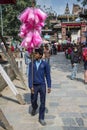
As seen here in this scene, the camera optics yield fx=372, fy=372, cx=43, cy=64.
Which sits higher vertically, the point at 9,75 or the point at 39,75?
the point at 39,75

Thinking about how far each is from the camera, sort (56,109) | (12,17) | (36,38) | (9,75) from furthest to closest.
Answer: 1. (12,17)
2. (9,75)
3. (56,109)
4. (36,38)

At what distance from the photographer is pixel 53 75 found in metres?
17.1

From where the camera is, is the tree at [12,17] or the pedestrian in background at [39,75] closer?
the pedestrian in background at [39,75]

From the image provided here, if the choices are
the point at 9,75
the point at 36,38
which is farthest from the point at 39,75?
the point at 9,75

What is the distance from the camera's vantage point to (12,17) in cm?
4659

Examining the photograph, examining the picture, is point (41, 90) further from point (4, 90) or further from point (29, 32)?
point (4, 90)

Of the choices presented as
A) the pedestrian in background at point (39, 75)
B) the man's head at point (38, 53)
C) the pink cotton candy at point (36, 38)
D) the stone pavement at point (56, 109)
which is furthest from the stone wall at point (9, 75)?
the pink cotton candy at point (36, 38)

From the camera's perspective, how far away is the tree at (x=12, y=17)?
153 ft

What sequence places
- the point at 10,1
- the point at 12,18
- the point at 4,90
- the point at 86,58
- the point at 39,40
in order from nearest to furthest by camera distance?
the point at 39,40
the point at 10,1
the point at 4,90
the point at 86,58
the point at 12,18

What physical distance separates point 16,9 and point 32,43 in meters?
40.2

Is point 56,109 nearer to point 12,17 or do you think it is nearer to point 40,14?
point 40,14

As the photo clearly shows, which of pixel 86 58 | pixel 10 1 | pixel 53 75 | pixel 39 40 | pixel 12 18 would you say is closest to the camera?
pixel 39 40

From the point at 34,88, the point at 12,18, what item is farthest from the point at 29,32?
the point at 12,18

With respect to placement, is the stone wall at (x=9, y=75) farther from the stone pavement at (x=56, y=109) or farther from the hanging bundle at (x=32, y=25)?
the hanging bundle at (x=32, y=25)
